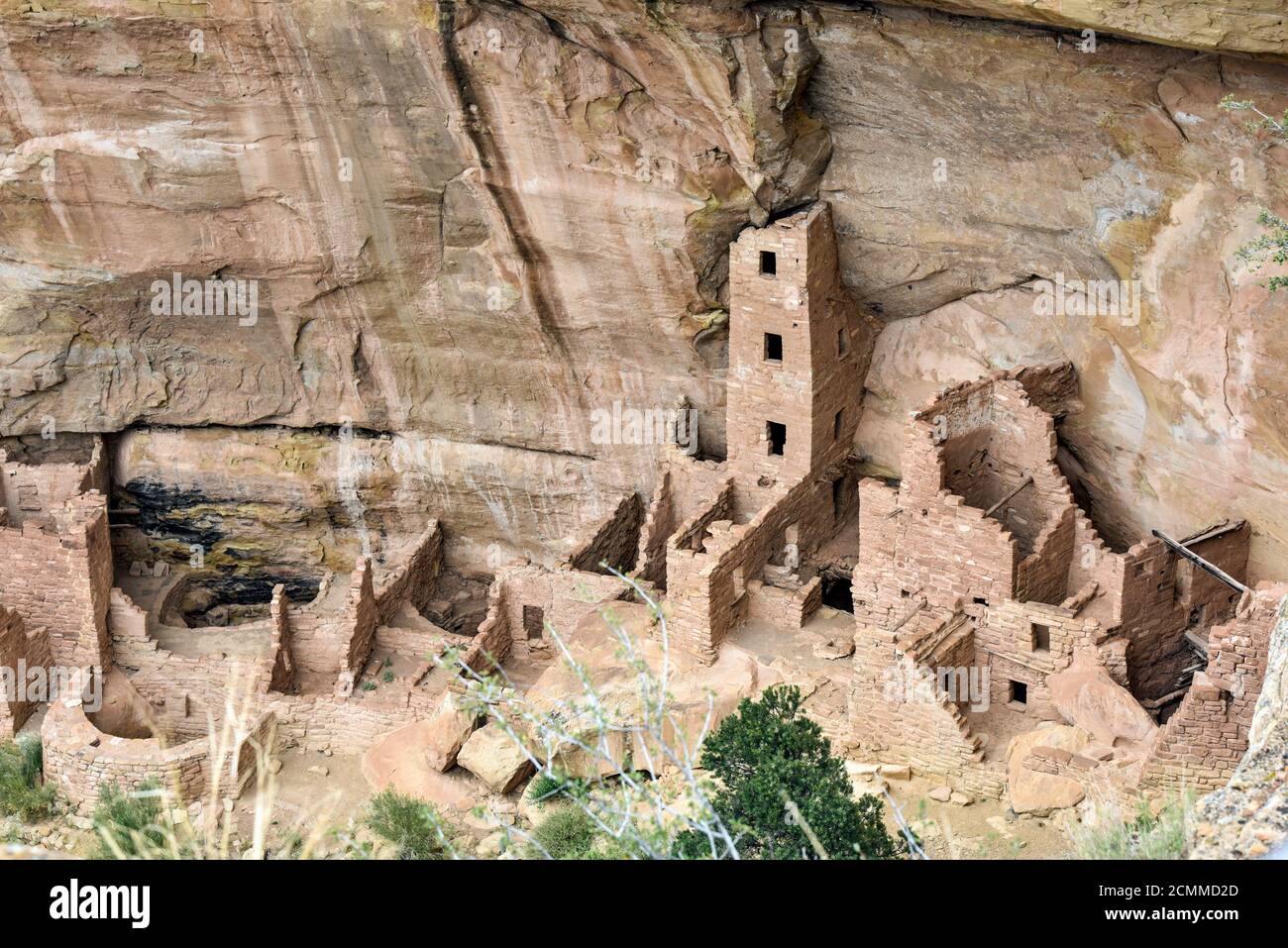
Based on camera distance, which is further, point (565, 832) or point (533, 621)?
point (533, 621)

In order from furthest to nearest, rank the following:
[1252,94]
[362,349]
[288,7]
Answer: [362,349]
[288,7]
[1252,94]

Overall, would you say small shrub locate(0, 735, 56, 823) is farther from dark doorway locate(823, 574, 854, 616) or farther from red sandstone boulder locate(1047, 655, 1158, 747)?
red sandstone boulder locate(1047, 655, 1158, 747)

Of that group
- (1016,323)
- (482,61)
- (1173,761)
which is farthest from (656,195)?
(1173,761)

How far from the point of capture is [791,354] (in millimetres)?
21812

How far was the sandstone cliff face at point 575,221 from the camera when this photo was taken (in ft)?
60.2

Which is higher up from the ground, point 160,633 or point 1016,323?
point 1016,323

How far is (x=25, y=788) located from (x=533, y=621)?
234 inches

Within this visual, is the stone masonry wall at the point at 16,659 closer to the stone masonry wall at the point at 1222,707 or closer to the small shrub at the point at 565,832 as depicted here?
the small shrub at the point at 565,832

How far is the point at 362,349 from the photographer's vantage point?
2506 centimetres

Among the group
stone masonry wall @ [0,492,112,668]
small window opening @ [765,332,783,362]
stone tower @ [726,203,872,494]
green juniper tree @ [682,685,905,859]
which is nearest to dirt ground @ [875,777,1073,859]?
green juniper tree @ [682,685,905,859]

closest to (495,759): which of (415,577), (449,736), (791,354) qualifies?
(449,736)

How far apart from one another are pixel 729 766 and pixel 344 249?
9492 mm

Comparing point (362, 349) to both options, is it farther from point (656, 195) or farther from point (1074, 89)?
point (1074, 89)

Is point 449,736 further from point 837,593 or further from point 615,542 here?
point 837,593
